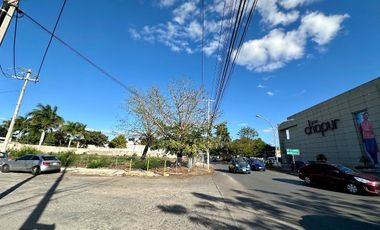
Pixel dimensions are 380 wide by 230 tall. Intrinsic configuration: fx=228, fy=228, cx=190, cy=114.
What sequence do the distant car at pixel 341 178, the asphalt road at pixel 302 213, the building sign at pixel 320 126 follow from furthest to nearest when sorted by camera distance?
1. the building sign at pixel 320 126
2. the distant car at pixel 341 178
3. the asphalt road at pixel 302 213

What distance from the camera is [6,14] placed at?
662 centimetres

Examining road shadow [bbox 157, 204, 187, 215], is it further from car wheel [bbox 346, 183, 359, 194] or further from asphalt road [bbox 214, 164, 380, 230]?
car wheel [bbox 346, 183, 359, 194]

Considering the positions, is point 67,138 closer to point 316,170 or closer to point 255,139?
point 255,139

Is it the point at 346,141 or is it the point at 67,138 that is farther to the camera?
the point at 67,138

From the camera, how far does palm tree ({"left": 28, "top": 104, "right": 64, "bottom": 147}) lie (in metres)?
53.5

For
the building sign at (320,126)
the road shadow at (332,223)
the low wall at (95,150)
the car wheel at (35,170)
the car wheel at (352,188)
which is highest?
the building sign at (320,126)

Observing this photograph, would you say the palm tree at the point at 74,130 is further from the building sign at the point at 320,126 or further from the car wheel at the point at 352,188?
the car wheel at the point at 352,188

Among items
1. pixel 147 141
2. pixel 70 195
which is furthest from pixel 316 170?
pixel 147 141

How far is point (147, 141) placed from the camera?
32375mm

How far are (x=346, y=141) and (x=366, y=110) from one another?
555 cm

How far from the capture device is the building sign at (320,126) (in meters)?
33.6

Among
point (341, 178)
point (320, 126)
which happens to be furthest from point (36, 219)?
point (320, 126)

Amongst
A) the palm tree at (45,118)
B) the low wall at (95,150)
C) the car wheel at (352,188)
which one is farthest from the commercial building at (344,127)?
the palm tree at (45,118)

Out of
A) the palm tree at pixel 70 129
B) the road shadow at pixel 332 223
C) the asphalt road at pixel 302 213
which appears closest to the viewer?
the road shadow at pixel 332 223
